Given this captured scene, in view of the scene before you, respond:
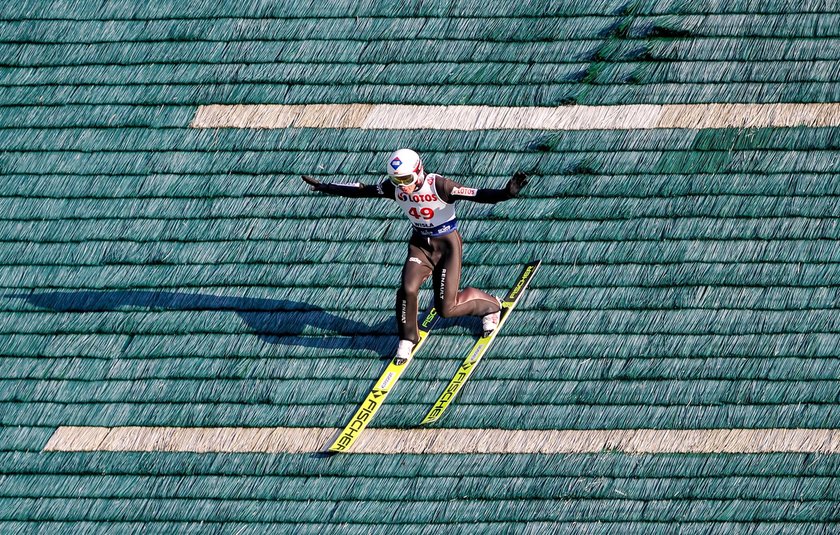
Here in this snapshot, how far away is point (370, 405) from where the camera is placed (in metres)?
10.2

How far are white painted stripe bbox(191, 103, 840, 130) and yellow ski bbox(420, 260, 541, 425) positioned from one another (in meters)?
1.48

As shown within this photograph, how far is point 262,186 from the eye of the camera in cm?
1138

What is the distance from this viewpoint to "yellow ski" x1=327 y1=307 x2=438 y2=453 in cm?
1011

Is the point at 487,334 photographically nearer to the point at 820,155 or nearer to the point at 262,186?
the point at 262,186

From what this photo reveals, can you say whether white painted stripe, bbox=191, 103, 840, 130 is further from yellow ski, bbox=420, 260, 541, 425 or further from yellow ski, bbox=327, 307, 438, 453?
yellow ski, bbox=327, 307, 438, 453

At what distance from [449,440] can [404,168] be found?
2.22 meters

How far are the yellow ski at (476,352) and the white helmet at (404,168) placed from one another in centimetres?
135

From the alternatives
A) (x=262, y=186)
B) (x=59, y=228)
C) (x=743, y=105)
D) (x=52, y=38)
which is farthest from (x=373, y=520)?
(x=52, y=38)

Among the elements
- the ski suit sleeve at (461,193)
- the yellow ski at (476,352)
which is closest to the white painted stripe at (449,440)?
the yellow ski at (476,352)

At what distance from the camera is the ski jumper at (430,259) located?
10211mm

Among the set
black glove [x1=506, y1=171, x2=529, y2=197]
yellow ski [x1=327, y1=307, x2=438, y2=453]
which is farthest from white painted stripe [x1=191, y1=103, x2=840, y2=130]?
yellow ski [x1=327, y1=307, x2=438, y2=453]

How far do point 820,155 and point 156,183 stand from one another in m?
5.96

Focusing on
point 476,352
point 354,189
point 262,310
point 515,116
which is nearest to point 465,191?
point 354,189

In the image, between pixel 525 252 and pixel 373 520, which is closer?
pixel 373 520
